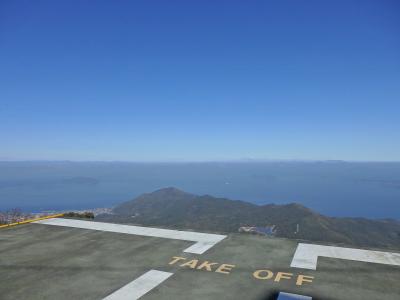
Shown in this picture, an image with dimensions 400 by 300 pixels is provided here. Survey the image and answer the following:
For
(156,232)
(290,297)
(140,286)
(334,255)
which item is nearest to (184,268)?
(140,286)

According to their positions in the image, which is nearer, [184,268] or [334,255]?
[184,268]

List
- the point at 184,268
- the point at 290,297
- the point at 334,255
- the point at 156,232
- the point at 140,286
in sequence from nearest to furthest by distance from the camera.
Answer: the point at 290,297
the point at 140,286
the point at 184,268
the point at 334,255
the point at 156,232

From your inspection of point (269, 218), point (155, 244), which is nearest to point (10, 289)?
point (155, 244)

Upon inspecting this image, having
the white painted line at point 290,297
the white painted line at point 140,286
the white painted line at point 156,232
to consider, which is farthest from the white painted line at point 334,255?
the white painted line at point 140,286

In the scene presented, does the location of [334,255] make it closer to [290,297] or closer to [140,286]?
[290,297]

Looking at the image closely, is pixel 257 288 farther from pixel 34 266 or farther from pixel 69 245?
pixel 69 245

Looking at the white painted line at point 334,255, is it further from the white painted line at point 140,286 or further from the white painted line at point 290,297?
the white painted line at point 140,286

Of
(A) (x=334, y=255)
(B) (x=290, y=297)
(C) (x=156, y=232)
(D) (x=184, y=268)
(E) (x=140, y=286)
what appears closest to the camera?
(B) (x=290, y=297)
